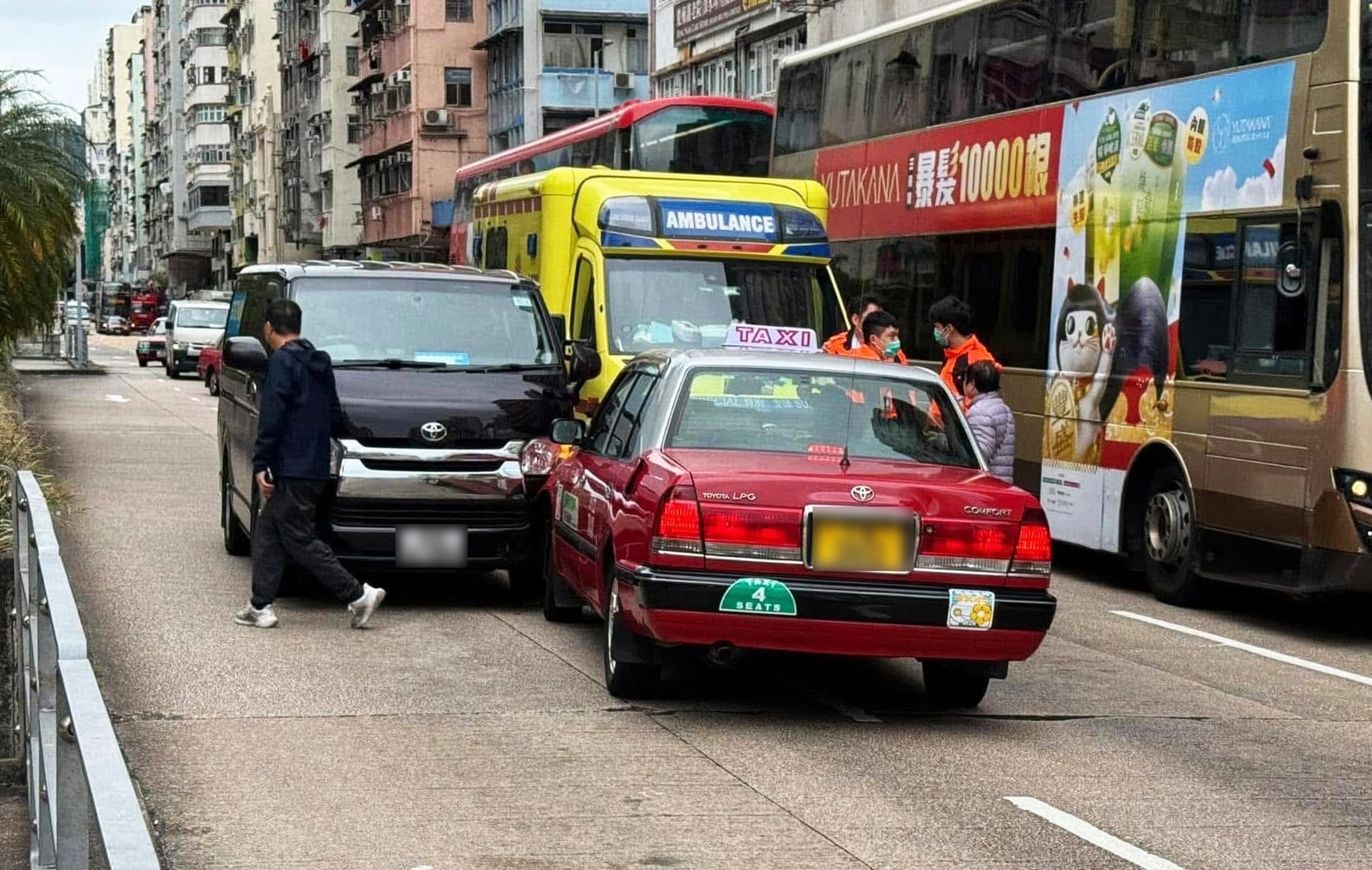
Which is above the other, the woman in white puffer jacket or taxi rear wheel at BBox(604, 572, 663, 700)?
the woman in white puffer jacket

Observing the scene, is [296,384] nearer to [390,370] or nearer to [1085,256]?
[390,370]

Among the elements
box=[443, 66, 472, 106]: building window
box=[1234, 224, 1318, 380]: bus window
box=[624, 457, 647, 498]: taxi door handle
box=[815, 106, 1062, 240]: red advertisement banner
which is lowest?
box=[624, 457, 647, 498]: taxi door handle

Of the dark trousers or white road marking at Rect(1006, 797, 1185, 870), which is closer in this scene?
white road marking at Rect(1006, 797, 1185, 870)

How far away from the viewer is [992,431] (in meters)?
11.8

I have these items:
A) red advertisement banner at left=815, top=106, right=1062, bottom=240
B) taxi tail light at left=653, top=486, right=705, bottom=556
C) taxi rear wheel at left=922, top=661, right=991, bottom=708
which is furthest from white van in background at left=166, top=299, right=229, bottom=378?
taxi tail light at left=653, top=486, right=705, bottom=556

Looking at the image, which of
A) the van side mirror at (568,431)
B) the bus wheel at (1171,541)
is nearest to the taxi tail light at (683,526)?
the van side mirror at (568,431)

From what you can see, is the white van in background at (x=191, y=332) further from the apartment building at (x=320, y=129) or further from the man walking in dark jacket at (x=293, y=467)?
the man walking in dark jacket at (x=293, y=467)

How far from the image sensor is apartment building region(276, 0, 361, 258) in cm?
8444

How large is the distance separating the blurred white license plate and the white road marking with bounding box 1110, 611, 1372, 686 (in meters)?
4.18

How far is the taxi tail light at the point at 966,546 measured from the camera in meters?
8.26

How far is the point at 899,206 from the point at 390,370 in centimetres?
698

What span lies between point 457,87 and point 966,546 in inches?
2474

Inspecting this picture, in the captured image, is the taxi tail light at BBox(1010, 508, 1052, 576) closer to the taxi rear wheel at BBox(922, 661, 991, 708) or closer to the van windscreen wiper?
the taxi rear wheel at BBox(922, 661, 991, 708)

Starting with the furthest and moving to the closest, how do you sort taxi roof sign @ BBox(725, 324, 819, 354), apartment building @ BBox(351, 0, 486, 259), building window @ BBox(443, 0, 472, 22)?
building window @ BBox(443, 0, 472, 22) → apartment building @ BBox(351, 0, 486, 259) → taxi roof sign @ BBox(725, 324, 819, 354)
